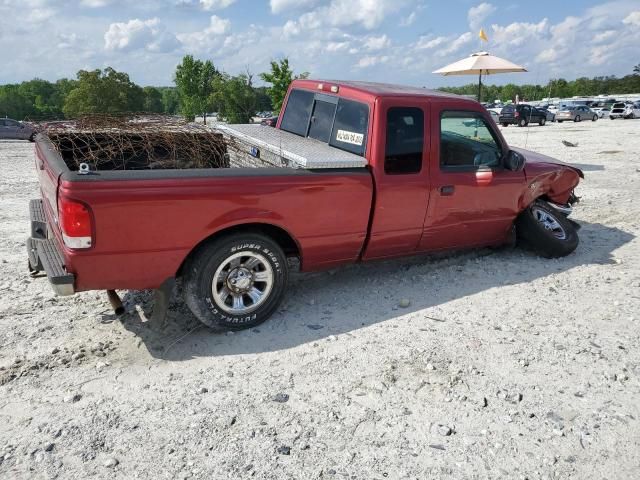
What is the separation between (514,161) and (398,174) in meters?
1.44

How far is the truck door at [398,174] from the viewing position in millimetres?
4414

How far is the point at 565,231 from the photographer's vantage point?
19.8ft

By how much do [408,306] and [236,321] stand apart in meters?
1.58

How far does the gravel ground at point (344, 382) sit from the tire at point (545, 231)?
0.46m

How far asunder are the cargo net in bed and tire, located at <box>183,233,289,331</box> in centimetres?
98

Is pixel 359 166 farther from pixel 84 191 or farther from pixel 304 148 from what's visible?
pixel 84 191

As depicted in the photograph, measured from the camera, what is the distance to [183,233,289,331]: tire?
386cm

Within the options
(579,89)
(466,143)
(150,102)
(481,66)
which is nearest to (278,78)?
(481,66)

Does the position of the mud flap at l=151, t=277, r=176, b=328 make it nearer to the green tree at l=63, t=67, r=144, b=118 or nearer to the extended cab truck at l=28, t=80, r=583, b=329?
the extended cab truck at l=28, t=80, r=583, b=329

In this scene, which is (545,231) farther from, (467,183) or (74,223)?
(74,223)

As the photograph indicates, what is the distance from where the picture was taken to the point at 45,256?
12.3 ft

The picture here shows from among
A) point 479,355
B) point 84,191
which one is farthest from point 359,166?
point 84,191

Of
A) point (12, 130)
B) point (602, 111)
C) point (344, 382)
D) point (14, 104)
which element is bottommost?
point (344, 382)

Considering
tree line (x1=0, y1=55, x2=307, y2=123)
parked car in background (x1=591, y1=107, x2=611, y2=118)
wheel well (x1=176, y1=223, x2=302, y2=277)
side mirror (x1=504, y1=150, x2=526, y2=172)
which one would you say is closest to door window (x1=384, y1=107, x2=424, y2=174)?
wheel well (x1=176, y1=223, x2=302, y2=277)
